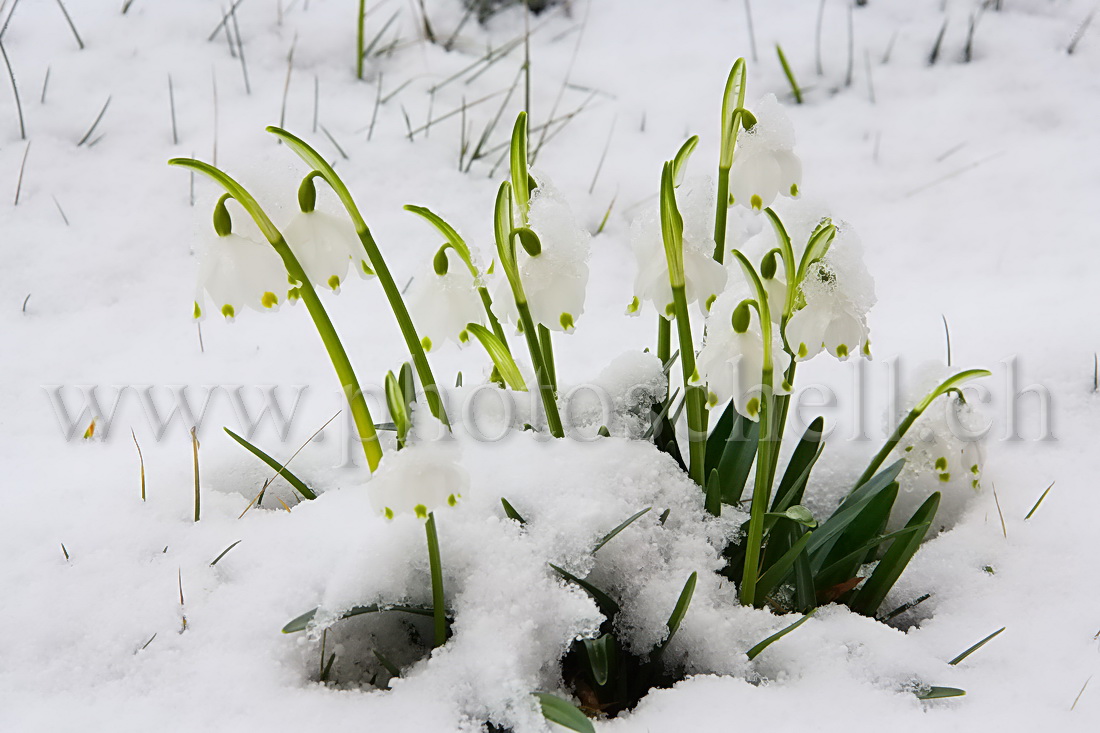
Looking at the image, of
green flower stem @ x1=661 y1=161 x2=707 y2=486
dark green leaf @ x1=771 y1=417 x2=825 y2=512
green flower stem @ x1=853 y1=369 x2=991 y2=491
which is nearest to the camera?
green flower stem @ x1=661 y1=161 x2=707 y2=486

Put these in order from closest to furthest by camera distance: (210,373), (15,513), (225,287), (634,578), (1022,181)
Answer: (225,287)
(634,578)
(15,513)
(210,373)
(1022,181)

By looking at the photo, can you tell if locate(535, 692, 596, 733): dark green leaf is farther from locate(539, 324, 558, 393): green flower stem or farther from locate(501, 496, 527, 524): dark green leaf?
locate(539, 324, 558, 393): green flower stem

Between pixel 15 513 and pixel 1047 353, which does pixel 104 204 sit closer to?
pixel 15 513

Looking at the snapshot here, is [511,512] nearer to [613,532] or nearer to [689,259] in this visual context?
[613,532]

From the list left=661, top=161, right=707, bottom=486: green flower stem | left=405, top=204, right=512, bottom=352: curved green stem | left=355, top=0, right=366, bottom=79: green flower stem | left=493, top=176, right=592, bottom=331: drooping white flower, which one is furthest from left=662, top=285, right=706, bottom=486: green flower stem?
left=355, top=0, right=366, bottom=79: green flower stem

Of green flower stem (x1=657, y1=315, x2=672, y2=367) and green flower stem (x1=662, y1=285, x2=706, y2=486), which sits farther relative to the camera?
green flower stem (x1=657, y1=315, x2=672, y2=367)

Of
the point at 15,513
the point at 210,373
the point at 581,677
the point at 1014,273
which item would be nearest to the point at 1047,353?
the point at 1014,273

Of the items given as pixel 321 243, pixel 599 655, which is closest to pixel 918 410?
pixel 599 655
